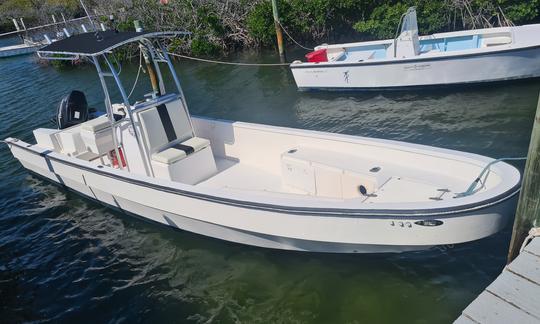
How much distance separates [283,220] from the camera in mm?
5277

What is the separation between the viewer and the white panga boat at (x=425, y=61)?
394 inches

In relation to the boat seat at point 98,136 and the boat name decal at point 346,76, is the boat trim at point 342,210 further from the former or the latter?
the boat name decal at point 346,76

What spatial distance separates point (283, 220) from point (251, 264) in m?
1.12

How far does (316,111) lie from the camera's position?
11586 millimetres

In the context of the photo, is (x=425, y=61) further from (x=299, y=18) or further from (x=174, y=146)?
(x=299, y=18)

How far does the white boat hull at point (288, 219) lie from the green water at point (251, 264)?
0.38m

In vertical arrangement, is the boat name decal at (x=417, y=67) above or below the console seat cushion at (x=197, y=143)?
below

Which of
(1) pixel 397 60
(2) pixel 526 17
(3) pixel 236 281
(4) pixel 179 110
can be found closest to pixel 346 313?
(3) pixel 236 281

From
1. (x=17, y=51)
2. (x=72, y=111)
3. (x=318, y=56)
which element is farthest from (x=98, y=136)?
(x=17, y=51)

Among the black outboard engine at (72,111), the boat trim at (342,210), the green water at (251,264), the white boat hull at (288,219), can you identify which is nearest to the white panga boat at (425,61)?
the green water at (251,264)

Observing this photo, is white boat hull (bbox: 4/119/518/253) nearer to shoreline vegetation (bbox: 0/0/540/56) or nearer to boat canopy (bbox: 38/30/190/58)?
boat canopy (bbox: 38/30/190/58)

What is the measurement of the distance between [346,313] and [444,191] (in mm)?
1829

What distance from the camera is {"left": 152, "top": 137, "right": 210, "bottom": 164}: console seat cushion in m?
6.69

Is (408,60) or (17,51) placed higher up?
(17,51)
